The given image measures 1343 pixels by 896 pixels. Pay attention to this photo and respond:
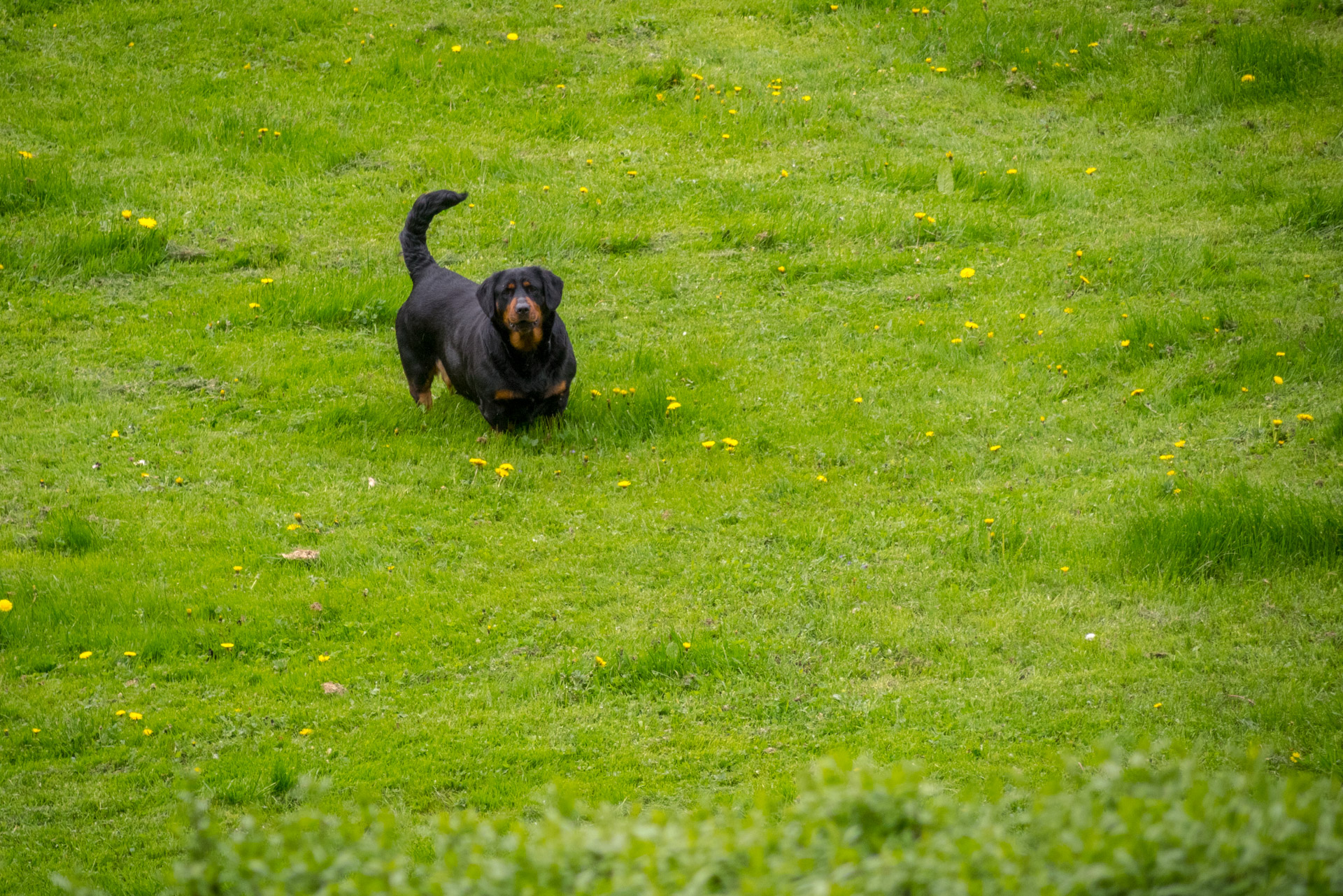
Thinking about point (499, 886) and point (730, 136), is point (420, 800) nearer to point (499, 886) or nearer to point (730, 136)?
point (499, 886)

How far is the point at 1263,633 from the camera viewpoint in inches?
231

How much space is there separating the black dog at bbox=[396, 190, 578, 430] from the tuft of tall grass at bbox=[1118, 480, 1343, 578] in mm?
4136

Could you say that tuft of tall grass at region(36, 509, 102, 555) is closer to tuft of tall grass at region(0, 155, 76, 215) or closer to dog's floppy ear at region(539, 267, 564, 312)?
dog's floppy ear at region(539, 267, 564, 312)

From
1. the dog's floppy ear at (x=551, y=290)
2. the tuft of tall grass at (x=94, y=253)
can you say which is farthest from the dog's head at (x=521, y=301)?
the tuft of tall grass at (x=94, y=253)

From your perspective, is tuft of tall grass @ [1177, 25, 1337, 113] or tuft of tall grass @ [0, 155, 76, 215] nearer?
tuft of tall grass @ [0, 155, 76, 215]

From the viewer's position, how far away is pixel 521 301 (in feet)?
27.1

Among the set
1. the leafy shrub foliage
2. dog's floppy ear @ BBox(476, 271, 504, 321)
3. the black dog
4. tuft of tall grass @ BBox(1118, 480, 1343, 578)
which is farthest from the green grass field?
the leafy shrub foliage

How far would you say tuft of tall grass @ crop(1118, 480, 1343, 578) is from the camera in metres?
6.34

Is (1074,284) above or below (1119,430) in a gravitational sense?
above

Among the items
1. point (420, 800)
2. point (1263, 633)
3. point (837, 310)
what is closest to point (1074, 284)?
point (837, 310)

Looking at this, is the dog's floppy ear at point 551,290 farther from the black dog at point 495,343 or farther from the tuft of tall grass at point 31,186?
the tuft of tall grass at point 31,186

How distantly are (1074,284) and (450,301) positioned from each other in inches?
199

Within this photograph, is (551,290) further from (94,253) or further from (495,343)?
(94,253)

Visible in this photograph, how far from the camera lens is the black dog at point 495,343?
336 inches
